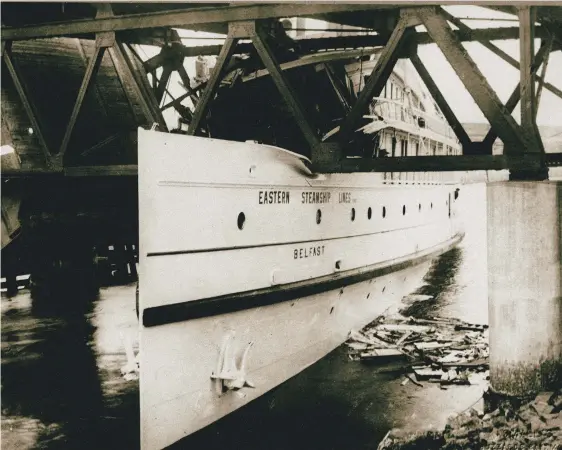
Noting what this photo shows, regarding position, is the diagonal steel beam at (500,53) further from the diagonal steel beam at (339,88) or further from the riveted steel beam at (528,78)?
the diagonal steel beam at (339,88)

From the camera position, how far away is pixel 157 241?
5.85m

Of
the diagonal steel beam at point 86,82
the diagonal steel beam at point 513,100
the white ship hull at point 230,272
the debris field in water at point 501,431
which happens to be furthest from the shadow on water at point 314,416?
the diagonal steel beam at point 86,82

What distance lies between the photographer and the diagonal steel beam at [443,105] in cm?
713

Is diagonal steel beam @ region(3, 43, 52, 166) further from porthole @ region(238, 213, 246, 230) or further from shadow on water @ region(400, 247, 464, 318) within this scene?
shadow on water @ region(400, 247, 464, 318)

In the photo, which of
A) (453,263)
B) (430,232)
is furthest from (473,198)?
(430,232)

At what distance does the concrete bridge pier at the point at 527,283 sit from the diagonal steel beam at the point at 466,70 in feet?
2.88

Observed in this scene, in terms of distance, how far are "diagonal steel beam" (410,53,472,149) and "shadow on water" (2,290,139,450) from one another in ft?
17.9

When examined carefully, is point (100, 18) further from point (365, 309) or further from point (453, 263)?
point (453, 263)

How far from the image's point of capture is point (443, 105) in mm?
7176

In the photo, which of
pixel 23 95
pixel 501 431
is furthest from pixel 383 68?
pixel 23 95

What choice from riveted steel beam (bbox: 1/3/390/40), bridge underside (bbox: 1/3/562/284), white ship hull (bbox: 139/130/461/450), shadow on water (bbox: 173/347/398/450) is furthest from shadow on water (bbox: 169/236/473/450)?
riveted steel beam (bbox: 1/3/390/40)

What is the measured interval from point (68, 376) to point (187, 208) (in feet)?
13.5

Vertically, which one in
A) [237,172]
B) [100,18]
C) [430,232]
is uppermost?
[100,18]

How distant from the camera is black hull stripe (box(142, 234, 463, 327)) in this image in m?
5.95
